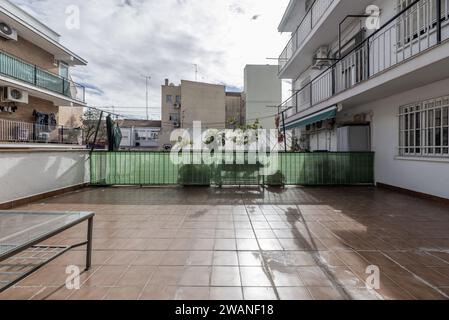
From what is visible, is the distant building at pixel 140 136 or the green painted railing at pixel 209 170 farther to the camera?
the distant building at pixel 140 136

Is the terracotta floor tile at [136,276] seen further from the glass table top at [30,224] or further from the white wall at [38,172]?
the white wall at [38,172]

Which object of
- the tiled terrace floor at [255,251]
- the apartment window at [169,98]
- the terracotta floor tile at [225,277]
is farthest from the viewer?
the apartment window at [169,98]

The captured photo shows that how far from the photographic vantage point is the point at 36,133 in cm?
1658

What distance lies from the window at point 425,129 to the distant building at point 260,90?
30.7m

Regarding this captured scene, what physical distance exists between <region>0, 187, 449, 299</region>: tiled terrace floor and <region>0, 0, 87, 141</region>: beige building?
39.7 feet

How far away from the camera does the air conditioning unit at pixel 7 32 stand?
48.2 ft

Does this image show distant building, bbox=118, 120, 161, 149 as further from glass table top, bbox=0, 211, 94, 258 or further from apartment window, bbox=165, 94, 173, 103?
glass table top, bbox=0, 211, 94, 258

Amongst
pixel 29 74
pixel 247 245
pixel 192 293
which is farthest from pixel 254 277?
pixel 29 74

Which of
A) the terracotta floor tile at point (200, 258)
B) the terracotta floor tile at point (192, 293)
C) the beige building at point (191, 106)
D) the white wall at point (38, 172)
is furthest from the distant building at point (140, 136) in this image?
the terracotta floor tile at point (192, 293)

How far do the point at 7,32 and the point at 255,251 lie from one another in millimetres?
19219
